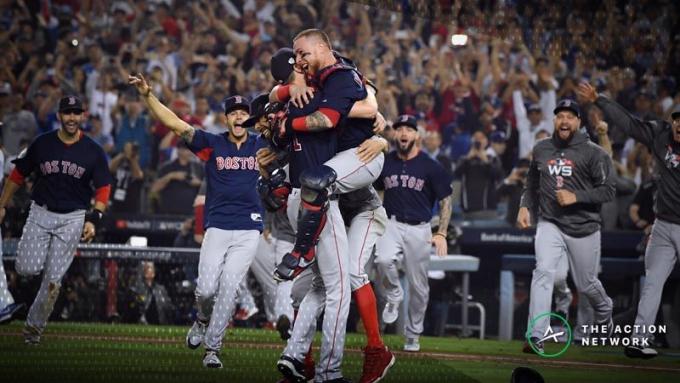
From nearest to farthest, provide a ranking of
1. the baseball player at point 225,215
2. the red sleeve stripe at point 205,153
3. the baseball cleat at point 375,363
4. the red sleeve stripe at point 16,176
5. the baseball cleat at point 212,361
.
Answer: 1. the baseball cleat at point 375,363
2. the baseball cleat at point 212,361
3. the baseball player at point 225,215
4. the red sleeve stripe at point 205,153
5. the red sleeve stripe at point 16,176

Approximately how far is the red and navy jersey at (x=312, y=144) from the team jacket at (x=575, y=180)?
411 centimetres

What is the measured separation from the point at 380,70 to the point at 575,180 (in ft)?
22.6

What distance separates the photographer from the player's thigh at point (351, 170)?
6750 mm

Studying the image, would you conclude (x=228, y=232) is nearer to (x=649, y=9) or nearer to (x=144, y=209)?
(x=144, y=209)

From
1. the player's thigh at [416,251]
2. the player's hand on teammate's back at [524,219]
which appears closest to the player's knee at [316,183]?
the player's hand on teammate's back at [524,219]

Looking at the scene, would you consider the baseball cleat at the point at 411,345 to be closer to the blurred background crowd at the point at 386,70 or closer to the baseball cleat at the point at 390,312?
the baseball cleat at the point at 390,312

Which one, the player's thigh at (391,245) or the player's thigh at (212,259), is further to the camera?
the player's thigh at (391,245)

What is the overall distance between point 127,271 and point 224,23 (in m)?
5.33

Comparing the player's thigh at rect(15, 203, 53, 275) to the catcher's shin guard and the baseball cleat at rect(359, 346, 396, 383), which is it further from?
the baseball cleat at rect(359, 346, 396, 383)

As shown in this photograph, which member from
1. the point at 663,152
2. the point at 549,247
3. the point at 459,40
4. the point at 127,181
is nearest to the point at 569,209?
the point at 549,247

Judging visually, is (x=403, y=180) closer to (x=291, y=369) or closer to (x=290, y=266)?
(x=290, y=266)

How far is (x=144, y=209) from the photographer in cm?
1595

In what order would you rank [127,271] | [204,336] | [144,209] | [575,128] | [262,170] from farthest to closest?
[144,209]
[127,271]
[575,128]
[204,336]
[262,170]

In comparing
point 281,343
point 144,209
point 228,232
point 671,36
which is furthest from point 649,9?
point 228,232
